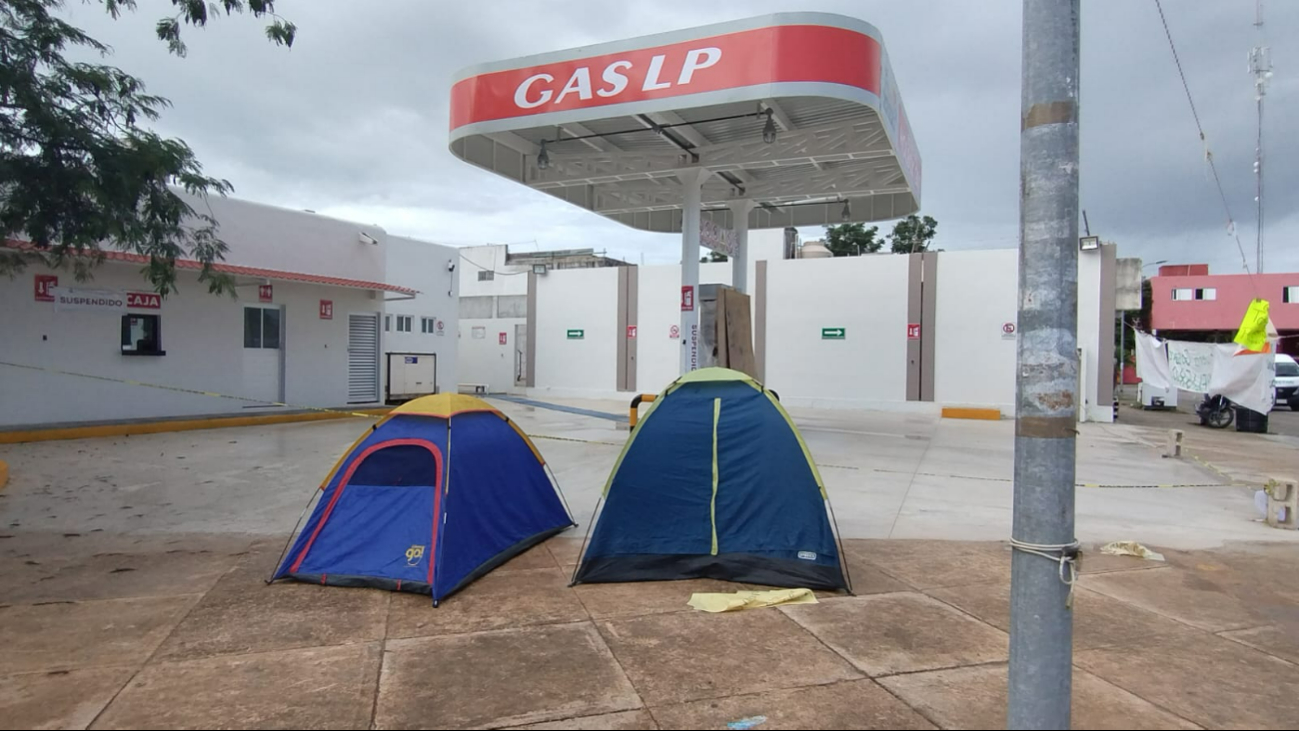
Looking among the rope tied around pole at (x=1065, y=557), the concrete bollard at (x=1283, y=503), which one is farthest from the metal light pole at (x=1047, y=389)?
the concrete bollard at (x=1283, y=503)

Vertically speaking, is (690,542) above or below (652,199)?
below

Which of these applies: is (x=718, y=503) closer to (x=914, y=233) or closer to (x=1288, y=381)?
(x=1288, y=381)

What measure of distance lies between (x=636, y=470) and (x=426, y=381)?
1551 cm

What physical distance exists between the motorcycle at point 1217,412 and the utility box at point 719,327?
44.4ft

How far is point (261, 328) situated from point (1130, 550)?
1636 centimetres

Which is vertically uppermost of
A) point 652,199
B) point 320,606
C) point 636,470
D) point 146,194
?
point 652,199

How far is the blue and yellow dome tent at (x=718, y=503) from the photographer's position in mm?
5703

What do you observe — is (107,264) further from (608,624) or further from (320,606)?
(608,624)

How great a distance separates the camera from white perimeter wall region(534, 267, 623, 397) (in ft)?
86.3

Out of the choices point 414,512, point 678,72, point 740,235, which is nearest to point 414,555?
point 414,512

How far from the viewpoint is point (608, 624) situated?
490cm

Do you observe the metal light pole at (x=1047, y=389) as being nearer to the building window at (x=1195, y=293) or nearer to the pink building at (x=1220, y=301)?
the pink building at (x=1220, y=301)

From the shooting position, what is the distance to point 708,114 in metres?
11.2

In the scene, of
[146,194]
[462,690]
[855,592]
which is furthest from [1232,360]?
[146,194]
